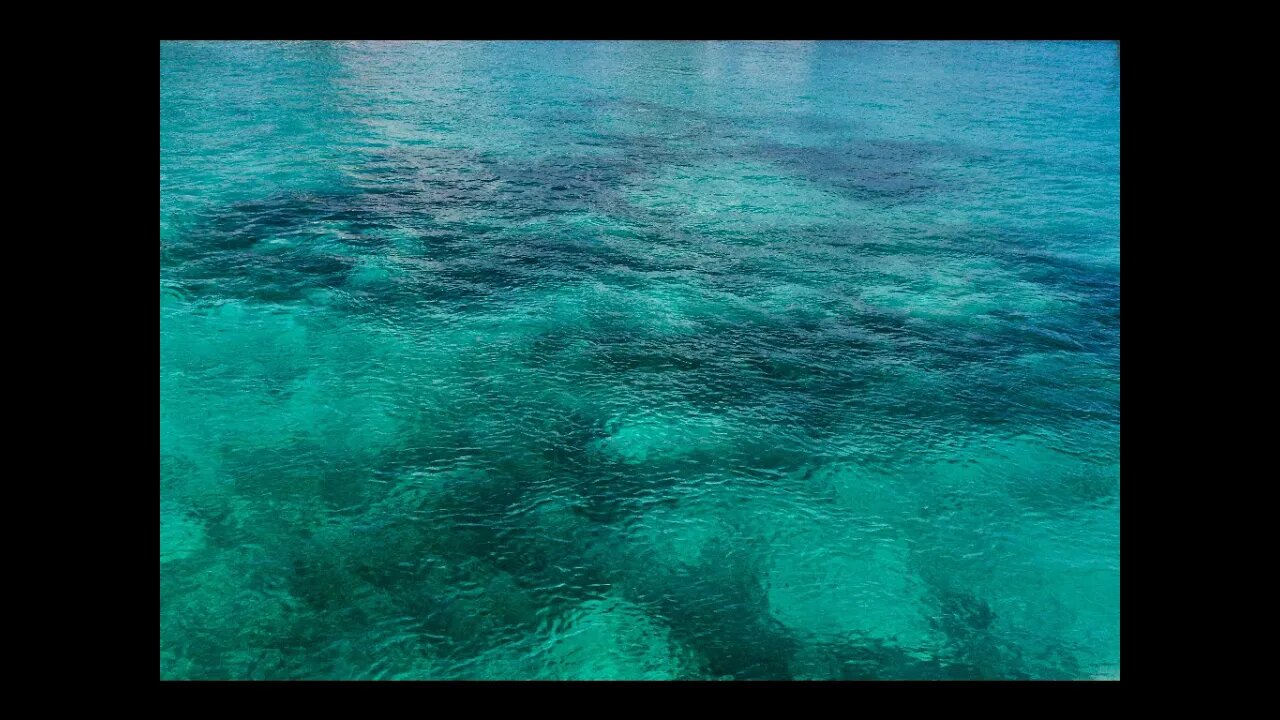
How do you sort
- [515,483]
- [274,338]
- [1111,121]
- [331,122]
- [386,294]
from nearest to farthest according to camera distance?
1. [515,483]
2. [274,338]
3. [386,294]
4. [331,122]
5. [1111,121]

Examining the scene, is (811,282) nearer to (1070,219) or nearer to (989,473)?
(989,473)

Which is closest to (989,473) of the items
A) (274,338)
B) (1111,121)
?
(274,338)

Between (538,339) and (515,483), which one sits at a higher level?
(538,339)

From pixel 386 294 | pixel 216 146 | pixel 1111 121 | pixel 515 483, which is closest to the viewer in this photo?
pixel 515 483

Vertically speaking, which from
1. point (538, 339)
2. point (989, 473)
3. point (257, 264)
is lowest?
point (989, 473)

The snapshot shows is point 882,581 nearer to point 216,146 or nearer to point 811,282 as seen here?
point 811,282

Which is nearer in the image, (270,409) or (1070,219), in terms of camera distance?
(270,409)
